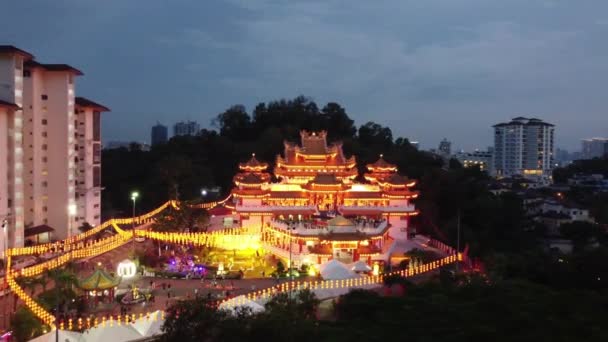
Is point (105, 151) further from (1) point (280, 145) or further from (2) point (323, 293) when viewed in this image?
(2) point (323, 293)

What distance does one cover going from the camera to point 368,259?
97.1 feet

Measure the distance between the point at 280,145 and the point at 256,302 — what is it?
38.8 m

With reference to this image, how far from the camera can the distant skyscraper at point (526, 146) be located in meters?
123

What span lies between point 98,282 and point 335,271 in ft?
28.7

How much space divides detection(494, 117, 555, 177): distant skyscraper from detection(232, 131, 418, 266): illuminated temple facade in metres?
89.7

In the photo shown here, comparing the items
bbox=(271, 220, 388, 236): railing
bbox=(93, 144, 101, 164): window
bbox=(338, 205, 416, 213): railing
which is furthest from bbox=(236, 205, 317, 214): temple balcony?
bbox=(93, 144, 101, 164): window

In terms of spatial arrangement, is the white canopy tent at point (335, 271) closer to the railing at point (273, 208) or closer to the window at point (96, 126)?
the railing at point (273, 208)

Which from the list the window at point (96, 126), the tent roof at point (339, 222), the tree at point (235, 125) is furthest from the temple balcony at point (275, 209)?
the tree at point (235, 125)

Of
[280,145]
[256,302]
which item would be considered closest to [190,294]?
[256,302]

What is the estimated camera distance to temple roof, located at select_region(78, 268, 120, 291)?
910 inches

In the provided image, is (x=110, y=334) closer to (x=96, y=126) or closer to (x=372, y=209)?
(x=372, y=209)

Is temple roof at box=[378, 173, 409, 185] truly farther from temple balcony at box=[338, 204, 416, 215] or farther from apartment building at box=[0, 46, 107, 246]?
apartment building at box=[0, 46, 107, 246]

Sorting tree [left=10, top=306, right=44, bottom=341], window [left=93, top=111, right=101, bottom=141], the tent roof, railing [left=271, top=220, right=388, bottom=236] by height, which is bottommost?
tree [left=10, top=306, right=44, bottom=341]

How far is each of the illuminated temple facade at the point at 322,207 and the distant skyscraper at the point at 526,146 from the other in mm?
89708
